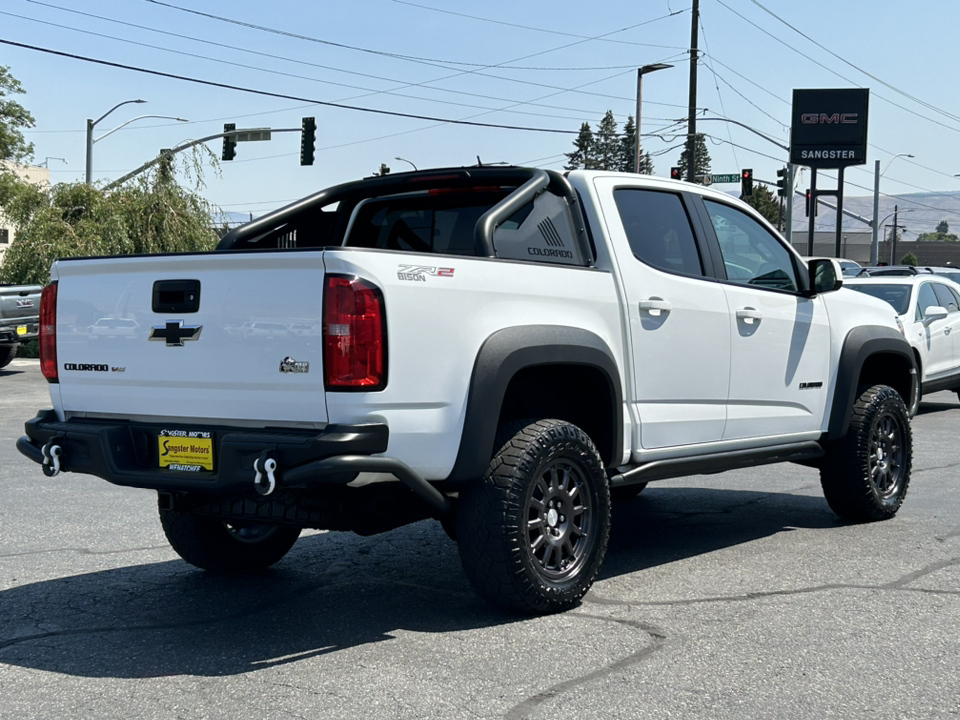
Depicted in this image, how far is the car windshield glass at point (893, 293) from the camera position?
1542 centimetres

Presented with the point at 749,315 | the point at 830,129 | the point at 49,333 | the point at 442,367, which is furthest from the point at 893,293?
Result: the point at 830,129

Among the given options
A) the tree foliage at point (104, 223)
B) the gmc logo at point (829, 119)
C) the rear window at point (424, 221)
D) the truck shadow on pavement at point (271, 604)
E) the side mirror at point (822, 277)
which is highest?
the gmc logo at point (829, 119)

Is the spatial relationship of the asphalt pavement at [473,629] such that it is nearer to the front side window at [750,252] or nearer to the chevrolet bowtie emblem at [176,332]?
the chevrolet bowtie emblem at [176,332]

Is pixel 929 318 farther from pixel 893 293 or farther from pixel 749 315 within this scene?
pixel 749 315

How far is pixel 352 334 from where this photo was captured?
4.59 m

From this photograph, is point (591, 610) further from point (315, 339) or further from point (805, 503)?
point (805, 503)

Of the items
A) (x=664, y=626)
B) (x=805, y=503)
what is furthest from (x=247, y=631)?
(x=805, y=503)

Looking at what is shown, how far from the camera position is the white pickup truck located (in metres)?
4.67

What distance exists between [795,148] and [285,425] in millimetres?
63607

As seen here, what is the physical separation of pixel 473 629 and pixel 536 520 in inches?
21.4

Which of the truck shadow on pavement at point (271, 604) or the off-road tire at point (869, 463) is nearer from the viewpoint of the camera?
the truck shadow on pavement at point (271, 604)

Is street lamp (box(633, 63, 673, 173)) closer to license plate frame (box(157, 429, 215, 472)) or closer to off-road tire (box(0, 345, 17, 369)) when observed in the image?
off-road tire (box(0, 345, 17, 369))

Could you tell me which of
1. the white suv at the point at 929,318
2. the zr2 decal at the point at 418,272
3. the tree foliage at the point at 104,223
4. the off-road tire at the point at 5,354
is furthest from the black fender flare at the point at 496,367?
the tree foliage at the point at 104,223

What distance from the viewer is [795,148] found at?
212ft
